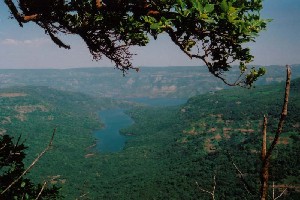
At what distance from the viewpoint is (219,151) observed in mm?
129375

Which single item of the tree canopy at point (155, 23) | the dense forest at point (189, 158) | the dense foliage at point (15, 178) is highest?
the tree canopy at point (155, 23)

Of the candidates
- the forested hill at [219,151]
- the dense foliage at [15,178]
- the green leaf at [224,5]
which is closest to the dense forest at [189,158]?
the forested hill at [219,151]

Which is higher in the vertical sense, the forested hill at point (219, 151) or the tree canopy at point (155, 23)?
the tree canopy at point (155, 23)

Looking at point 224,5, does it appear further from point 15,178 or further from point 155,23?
point 15,178

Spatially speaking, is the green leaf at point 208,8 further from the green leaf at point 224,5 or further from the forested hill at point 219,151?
the forested hill at point 219,151

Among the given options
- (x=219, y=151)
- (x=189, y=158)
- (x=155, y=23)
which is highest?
(x=155, y=23)

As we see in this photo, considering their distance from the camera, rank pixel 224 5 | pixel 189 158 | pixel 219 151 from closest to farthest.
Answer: pixel 224 5, pixel 219 151, pixel 189 158

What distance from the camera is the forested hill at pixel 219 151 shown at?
95.7 metres

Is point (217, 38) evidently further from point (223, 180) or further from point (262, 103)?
point (262, 103)

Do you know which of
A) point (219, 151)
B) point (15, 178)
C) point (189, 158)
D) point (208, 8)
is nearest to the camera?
point (208, 8)

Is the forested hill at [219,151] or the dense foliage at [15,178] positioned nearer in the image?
Result: the dense foliage at [15,178]

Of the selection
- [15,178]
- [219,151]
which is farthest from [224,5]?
[219,151]

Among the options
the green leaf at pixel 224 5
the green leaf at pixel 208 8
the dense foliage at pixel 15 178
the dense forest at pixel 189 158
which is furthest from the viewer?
the dense forest at pixel 189 158

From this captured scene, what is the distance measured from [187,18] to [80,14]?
271 centimetres
